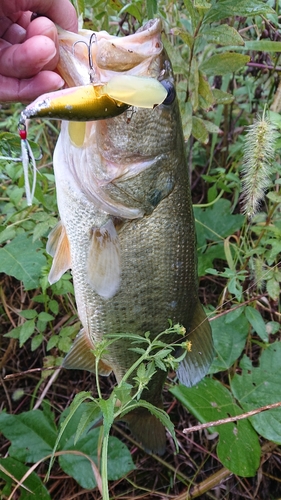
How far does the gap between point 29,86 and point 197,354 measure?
1236 millimetres

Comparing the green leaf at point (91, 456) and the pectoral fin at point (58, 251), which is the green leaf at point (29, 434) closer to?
the green leaf at point (91, 456)

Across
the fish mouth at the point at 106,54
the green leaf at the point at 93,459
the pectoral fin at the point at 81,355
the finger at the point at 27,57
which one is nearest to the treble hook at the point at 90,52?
the fish mouth at the point at 106,54

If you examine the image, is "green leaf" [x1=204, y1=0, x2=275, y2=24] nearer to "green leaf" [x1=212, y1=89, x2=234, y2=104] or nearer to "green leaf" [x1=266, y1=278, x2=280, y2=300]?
"green leaf" [x1=212, y1=89, x2=234, y2=104]

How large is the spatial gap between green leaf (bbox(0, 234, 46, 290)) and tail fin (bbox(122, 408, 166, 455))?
0.73 m

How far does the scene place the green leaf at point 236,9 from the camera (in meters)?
1.67

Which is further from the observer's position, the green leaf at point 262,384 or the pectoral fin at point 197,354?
the green leaf at point 262,384

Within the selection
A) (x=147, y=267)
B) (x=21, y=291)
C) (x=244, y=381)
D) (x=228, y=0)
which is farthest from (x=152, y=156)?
(x=21, y=291)

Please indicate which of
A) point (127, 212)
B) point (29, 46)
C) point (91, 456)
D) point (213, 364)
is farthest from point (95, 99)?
point (91, 456)

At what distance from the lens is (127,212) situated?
63.1 inches

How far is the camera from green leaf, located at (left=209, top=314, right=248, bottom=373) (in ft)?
6.95

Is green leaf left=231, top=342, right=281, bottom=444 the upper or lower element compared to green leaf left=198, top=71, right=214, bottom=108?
lower

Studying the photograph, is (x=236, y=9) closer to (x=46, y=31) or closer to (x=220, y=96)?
(x=220, y=96)

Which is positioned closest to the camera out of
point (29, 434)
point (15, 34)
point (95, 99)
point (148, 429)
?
point (95, 99)

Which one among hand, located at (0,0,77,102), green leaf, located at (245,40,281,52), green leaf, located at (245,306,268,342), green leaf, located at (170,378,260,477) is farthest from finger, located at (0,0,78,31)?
green leaf, located at (170,378,260,477)
